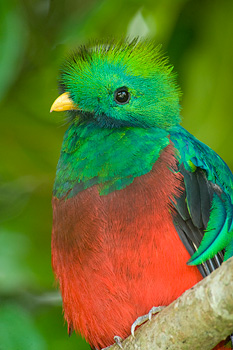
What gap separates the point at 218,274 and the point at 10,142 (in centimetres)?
274

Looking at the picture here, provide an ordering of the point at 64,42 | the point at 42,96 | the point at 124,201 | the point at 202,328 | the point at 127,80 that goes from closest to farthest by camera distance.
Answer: the point at 202,328 → the point at 124,201 → the point at 127,80 → the point at 64,42 → the point at 42,96

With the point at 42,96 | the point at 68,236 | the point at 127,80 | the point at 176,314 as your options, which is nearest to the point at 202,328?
the point at 176,314

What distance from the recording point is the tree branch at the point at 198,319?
234cm

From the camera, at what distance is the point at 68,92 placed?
3.80 meters

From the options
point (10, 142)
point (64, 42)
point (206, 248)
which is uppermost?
point (64, 42)

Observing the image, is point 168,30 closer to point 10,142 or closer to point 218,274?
point 10,142

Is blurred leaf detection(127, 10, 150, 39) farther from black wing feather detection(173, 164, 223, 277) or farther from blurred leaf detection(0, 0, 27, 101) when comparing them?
black wing feather detection(173, 164, 223, 277)

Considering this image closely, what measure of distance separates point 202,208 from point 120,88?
0.85 meters

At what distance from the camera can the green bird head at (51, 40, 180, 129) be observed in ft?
11.9

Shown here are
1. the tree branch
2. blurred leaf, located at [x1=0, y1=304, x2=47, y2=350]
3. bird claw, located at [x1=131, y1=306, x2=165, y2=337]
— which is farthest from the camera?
blurred leaf, located at [x1=0, y1=304, x2=47, y2=350]

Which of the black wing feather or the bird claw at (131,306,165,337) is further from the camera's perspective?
the black wing feather

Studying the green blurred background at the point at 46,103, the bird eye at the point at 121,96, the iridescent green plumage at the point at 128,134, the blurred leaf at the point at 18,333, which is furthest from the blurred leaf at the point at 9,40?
the blurred leaf at the point at 18,333

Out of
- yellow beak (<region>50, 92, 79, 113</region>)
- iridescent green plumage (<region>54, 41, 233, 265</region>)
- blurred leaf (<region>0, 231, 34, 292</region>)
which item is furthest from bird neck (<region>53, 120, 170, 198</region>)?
blurred leaf (<region>0, 231, 34, 292</region>)

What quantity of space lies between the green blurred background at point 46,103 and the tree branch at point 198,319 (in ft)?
5.04
